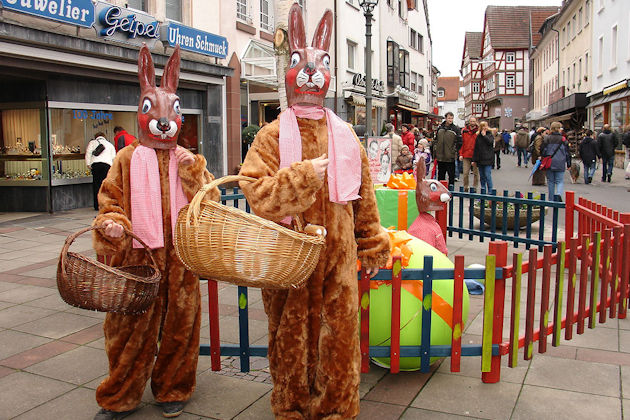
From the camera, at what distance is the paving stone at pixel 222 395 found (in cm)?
357

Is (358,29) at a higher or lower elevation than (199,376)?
higher

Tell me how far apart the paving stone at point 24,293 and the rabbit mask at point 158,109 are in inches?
126

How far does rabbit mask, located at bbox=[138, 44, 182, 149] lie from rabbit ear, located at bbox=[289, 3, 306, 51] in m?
0.87

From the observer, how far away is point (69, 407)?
3623mm

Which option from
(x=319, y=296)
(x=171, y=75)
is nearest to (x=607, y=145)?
(x=171, y=75)

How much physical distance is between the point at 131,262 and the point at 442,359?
7.59ft

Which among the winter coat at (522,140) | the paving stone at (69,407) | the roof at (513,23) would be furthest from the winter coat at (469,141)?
the roof at (513,23)

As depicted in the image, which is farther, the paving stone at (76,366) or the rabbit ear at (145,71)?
the paving stone at (76,366)

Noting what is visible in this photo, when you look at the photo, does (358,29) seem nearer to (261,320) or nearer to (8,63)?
(8,63)

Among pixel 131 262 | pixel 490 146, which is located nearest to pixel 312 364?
pixel 131 262

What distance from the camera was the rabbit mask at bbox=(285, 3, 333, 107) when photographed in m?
3.14

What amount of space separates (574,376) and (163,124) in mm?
3116

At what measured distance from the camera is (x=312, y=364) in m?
3.06

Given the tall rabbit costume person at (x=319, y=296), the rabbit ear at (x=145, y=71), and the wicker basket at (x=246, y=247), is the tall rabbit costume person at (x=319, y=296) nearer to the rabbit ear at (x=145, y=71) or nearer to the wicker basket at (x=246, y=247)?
the wicker basket at (x=246, y=247)
